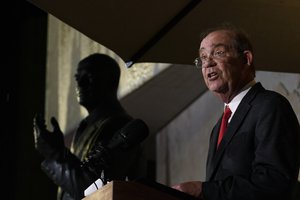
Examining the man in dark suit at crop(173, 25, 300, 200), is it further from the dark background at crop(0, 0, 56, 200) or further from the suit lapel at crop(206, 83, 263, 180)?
the dark background at crop(0, 0, 56, 200)

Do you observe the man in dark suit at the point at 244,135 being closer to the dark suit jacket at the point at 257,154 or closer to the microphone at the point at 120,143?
the dark suit jacket at the point at 257,154

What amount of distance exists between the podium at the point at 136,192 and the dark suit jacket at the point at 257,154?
120mm

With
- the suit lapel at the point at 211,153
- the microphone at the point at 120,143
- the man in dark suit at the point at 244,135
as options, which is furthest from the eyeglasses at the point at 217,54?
the microphone at the point at 120,143

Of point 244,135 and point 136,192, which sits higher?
point 244,135

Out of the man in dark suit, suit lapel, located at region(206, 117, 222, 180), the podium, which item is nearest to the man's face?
the man in dark suit

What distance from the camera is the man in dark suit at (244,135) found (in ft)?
6.72

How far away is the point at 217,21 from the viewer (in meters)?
2.91

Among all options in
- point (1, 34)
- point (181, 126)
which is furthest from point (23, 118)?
point (181, 126)

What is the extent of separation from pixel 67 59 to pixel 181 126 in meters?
1.22

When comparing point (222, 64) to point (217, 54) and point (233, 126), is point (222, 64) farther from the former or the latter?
point (233, 126)

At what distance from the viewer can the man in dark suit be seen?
205cm

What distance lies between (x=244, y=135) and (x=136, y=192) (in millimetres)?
401

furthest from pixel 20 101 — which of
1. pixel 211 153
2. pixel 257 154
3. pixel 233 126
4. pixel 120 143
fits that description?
pixel 257 154

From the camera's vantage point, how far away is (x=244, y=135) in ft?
7.22
